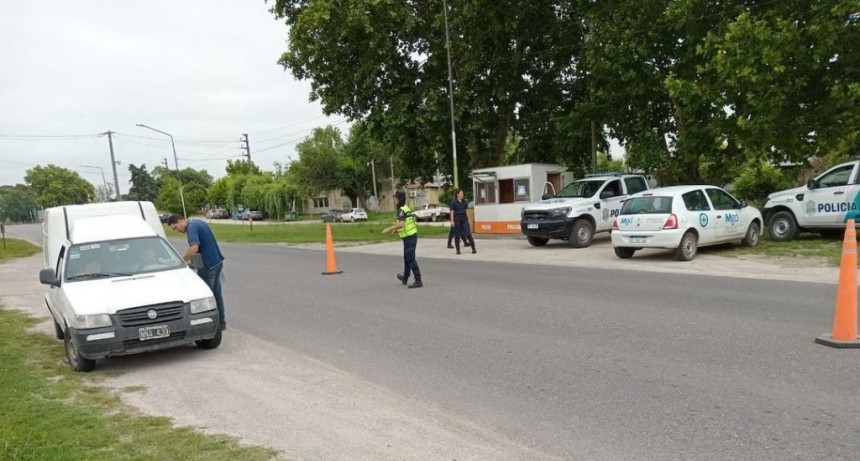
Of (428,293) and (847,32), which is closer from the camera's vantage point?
(428,293)

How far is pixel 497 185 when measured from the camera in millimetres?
24141

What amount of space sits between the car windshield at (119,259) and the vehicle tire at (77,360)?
850 millimetres

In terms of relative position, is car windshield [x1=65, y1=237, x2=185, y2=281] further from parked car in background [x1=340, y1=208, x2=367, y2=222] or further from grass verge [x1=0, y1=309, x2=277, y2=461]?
parked car in background [x1=340, y1=208, x2=367, y2=222]

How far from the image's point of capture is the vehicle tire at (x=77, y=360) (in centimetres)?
654

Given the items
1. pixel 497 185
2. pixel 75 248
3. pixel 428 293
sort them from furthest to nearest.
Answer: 1. pixel 497 185
2. pixel 428 293
3. pixel 75 248

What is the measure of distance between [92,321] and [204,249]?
214 cm

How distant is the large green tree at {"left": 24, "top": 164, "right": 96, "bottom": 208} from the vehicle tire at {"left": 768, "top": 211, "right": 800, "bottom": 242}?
463 ft

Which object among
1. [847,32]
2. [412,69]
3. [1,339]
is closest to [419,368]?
[1,339]

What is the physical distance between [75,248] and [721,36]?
17.9 meters

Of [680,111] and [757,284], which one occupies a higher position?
[680,111]

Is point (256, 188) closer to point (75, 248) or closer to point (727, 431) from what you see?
point (75, 248)

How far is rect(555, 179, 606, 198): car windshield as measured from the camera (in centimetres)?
1830

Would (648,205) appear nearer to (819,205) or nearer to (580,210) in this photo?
(580,210)

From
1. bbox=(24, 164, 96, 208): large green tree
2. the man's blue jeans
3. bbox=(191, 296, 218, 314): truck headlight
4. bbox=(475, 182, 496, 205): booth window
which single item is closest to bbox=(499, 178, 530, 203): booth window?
bbox=(475, 182, 496, 205): booth window
